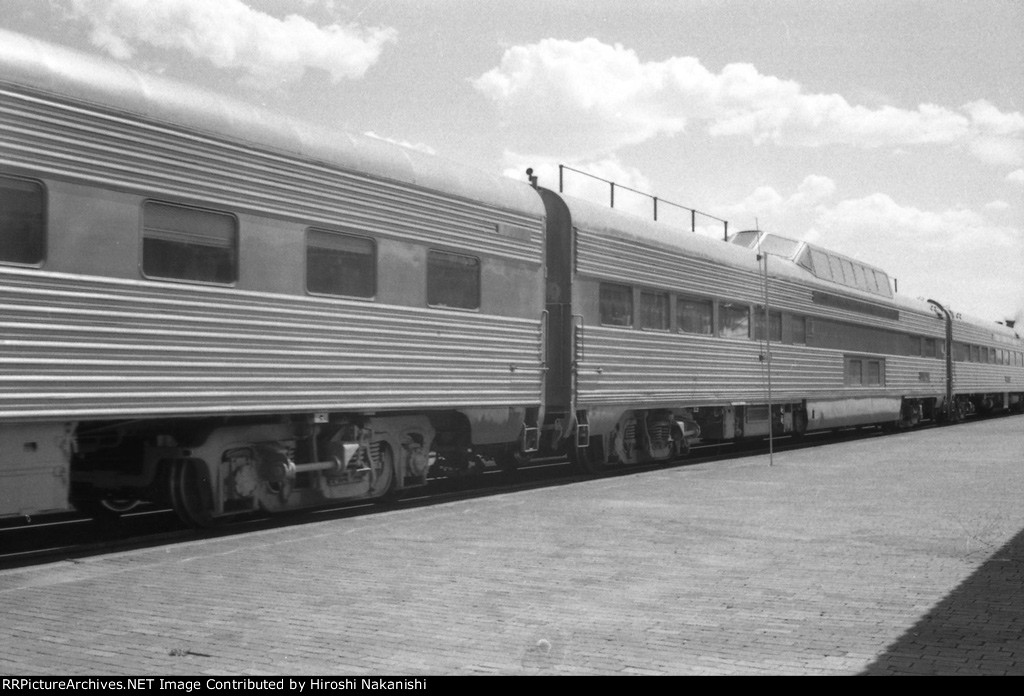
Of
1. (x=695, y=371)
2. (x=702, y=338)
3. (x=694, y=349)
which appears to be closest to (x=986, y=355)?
(x=702, y=338)

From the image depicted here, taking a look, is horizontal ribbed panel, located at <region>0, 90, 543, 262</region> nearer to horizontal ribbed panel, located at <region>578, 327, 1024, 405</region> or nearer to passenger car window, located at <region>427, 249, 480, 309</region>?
passenger car window, located at <region>427, 249, 480, 309</region>

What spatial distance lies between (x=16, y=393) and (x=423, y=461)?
5.06m

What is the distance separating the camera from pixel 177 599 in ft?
21.5

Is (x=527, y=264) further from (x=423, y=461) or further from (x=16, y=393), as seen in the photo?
(x=16, y=393)

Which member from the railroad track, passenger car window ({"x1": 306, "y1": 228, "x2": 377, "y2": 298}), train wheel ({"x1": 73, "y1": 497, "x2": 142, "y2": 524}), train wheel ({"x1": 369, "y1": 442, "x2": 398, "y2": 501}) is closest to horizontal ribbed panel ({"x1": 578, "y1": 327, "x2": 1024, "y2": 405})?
the railroad track

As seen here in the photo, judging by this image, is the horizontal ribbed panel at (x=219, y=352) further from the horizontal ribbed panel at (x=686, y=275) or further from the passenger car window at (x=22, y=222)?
the horizontal ribbed panel at (x=686, y=275)

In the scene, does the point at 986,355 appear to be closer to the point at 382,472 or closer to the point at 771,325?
the point at 771,325

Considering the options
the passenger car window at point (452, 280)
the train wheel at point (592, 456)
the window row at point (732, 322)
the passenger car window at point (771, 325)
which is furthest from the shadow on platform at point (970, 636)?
the passenger car window at point (771, 325)

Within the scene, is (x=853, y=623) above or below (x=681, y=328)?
below

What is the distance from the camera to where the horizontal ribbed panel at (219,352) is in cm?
792

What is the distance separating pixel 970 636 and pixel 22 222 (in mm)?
6872

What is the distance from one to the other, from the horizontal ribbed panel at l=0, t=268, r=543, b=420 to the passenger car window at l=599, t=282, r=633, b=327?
250 centimetres

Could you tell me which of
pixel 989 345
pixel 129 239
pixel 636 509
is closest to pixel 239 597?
pixel 129 239
